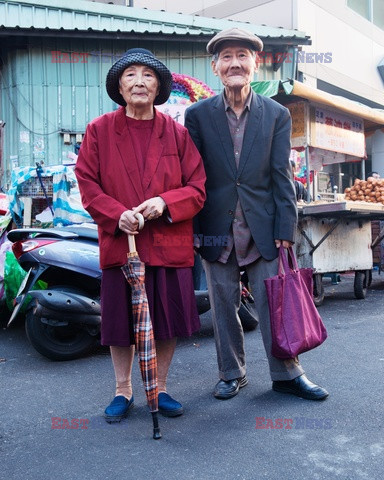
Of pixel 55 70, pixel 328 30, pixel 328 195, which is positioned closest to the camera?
pixel 328 195

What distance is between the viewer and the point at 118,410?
106 inches

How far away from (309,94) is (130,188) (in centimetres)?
422

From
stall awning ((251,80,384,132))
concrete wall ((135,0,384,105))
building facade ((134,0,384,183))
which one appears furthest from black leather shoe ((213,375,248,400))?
concrete wall ((135,0,384,105))

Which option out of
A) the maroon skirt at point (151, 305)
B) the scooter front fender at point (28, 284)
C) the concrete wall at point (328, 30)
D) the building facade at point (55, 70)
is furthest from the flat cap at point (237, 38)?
the concrete wall at point (328, 30)

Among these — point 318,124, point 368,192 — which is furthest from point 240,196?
point 368,192

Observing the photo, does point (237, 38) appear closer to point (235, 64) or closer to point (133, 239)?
point (235, 64)

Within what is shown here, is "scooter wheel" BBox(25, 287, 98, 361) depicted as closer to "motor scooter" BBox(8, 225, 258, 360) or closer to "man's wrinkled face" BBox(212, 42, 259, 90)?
"motor scooter" BBox(8, 225, 258, 360)

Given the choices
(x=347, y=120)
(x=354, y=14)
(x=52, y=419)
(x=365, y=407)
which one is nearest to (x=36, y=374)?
(x=52, y=419)

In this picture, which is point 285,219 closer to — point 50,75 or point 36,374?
point 36,374

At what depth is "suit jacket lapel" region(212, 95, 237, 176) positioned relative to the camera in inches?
117

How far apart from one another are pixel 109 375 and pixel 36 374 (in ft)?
1.74

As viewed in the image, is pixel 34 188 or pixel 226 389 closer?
pixel 226 389

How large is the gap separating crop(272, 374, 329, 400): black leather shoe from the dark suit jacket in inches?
28.1

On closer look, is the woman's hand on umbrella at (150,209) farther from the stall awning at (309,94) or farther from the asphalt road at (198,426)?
the stall awning at (309,94)
